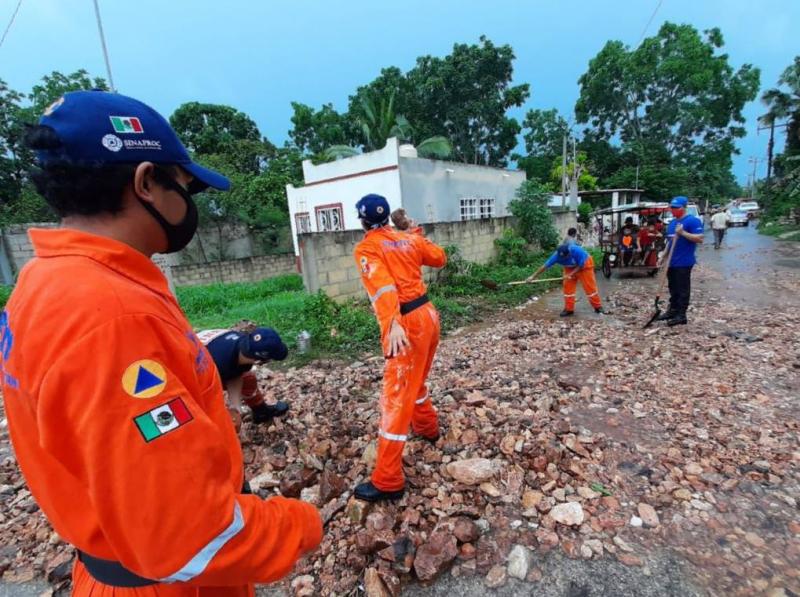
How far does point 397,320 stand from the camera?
236 centimetres

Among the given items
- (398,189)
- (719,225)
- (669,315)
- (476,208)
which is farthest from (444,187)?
(719,225)

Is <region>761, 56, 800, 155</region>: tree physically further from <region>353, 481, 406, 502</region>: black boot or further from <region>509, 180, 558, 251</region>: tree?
<region>353, 481, 406, 502</region>: black boot

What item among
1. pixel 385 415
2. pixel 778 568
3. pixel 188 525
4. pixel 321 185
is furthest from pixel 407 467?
pixel 321 185

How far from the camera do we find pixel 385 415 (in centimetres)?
240

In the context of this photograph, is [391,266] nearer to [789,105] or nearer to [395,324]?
[395,324]

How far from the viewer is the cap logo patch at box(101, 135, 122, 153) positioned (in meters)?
0.84

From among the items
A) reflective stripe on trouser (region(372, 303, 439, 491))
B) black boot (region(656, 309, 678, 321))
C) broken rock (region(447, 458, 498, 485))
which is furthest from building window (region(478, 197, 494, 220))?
broken rock (region(447, 458, 498, 485))

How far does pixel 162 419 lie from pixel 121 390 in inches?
3.3

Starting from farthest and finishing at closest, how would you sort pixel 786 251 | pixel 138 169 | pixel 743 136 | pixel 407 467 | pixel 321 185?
pixel 743 136, pixel 321 185, pixel 786 251, pixel 407 467, pixel 138 169

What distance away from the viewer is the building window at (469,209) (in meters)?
15.8

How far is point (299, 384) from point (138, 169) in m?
3.73

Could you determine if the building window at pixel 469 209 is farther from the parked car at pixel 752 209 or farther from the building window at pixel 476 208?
the parked car at pixel 752 209

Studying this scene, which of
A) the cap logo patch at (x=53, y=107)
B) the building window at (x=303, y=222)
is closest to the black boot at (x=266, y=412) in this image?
the cap logo patch at (x=53, y=107)

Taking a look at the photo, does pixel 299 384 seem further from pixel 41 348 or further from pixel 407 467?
pixel 41 348
